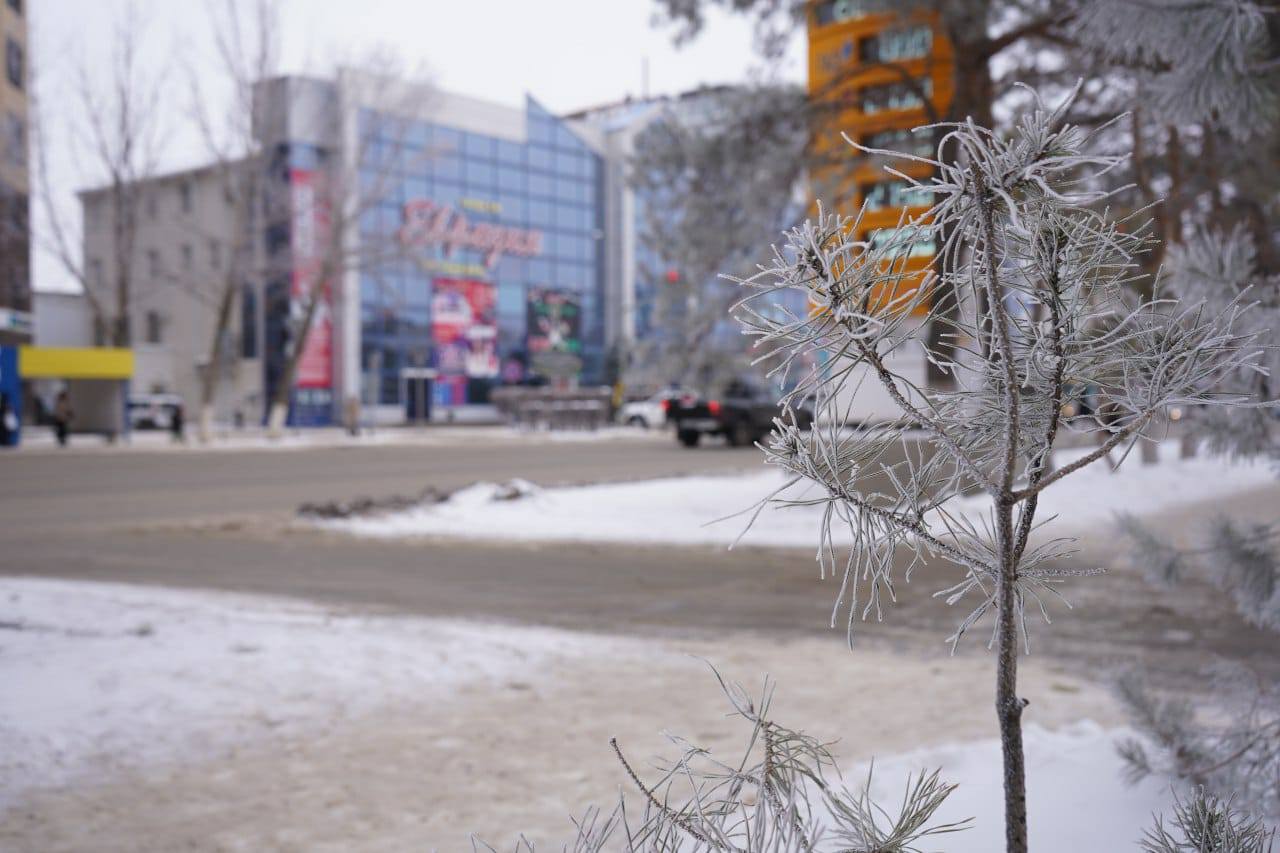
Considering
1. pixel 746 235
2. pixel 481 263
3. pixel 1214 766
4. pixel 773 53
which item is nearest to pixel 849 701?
pixel 1214 766

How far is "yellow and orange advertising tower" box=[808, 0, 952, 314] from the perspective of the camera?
9.46 m

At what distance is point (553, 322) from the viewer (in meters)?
59.0

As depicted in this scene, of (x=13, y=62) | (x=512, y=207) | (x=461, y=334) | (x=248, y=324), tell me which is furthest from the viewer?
(x=512, y=207)

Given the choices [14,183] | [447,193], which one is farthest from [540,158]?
[14,183]

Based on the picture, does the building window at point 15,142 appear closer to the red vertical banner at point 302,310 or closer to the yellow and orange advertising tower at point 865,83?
the red vertical banner at point 302,310

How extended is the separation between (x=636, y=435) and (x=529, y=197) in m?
26.5

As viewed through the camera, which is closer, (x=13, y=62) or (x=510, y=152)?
(x=13, y=62)

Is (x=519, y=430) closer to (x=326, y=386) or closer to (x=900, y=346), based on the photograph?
(x=326, y=386)

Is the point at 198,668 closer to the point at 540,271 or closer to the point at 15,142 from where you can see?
the point at 15,142

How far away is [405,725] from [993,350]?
10.6ft

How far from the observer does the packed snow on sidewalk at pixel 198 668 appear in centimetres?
348

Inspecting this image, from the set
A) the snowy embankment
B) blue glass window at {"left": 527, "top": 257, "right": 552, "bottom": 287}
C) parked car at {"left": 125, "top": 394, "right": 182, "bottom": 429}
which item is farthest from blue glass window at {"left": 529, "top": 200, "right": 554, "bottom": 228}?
the snowy embankment

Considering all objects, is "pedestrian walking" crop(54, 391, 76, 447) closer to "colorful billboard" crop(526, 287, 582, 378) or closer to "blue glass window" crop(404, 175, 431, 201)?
"blue glass window" crop(404, 175, 431, 201)

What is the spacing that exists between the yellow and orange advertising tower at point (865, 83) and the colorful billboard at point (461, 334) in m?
44.0
